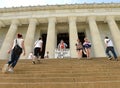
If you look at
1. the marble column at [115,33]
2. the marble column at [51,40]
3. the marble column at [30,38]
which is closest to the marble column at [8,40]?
the marble column at [30,38]

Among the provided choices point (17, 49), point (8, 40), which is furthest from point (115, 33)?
point (17, 49)

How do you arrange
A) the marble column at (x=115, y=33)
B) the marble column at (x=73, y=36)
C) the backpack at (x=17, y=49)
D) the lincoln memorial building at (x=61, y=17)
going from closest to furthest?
the backpack at (x=17, y=49), the marble column at (x=73, y=36), the marble column at (x=115, y=33), the lincoln memorial building at (x=61, y=17)

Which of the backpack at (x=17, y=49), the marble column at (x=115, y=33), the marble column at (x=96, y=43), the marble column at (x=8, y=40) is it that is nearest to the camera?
the backpack at (x=17, y=49)

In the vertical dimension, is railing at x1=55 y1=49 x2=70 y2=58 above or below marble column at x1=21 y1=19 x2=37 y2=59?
below

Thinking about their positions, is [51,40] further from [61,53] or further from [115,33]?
[115,33]

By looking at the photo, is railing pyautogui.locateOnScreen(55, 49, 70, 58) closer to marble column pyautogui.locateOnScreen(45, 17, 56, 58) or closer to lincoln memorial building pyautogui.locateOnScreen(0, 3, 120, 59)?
marble column pyautogui.locateOnScreen(45, 17, 56, 58)

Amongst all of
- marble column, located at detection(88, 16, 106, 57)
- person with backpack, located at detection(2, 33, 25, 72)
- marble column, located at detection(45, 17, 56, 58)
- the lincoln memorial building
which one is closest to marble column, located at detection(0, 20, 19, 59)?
the lincoln memorial building

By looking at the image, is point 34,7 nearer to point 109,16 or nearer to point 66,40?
point 66,40

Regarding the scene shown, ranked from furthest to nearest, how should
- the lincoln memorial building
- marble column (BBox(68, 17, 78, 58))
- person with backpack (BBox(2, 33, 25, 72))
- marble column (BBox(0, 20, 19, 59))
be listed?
1. the lincoln memorial building
2. marble column (BBox(0, 20, 19, 59))
3. marble column (BBox(68, 17, 78, 58))
4. person with backpack (BBox(2, 33, 25, 72))

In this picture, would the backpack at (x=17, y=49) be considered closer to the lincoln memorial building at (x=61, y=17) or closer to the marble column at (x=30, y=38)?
the marble column at (x=30, y=38)

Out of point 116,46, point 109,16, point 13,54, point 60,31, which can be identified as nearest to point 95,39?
point 116,46

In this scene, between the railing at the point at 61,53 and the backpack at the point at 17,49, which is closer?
the backpack at the point at 17,49

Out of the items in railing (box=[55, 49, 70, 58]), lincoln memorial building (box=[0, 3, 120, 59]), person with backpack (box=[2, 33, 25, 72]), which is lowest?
person with backpack (box=[2, 33, 25, 72])

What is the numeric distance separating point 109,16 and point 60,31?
762 centimetres
